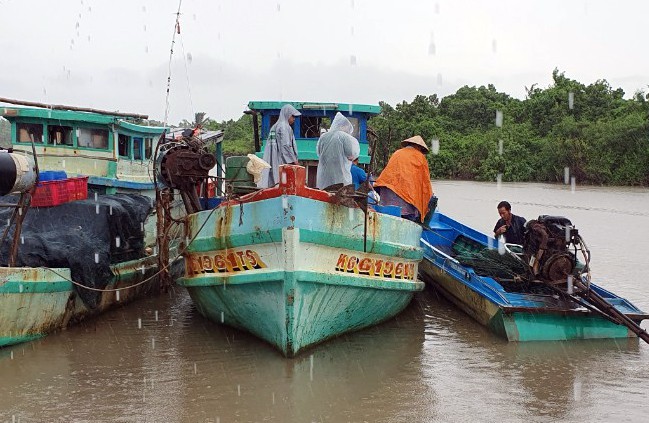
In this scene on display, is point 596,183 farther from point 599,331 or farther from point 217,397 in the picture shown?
point 217,397

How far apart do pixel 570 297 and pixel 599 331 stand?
2.06ft

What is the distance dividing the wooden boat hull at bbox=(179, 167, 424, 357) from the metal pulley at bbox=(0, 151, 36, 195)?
5.76 feet

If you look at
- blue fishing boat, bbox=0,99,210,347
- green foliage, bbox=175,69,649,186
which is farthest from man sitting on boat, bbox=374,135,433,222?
green foliage, bbox=175,69,649,186

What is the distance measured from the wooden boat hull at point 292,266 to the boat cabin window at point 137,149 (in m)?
4.54

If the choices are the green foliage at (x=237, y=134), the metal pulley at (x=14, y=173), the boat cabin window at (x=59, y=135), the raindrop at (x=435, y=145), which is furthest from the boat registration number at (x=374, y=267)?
the green foliage at (x=237, y=134)

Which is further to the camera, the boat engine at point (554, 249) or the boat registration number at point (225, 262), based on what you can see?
the boat engine at point (554, 249)

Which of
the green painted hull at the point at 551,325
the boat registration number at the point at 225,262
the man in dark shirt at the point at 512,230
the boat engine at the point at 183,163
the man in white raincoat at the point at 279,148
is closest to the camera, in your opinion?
the boat registration number at the point at 225,262

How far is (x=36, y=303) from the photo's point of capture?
738 cm

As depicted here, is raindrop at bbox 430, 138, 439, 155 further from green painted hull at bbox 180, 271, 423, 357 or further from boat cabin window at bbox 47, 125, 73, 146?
green painted hull at bbox 180, 271, 423, 357

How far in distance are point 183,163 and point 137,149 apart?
4836mm

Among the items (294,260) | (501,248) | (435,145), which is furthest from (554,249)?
(435,145)

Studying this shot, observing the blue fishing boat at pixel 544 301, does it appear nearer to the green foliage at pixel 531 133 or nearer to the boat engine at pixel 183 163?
the boat engine at pixel 183 163

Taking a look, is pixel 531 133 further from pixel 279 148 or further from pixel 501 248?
pixel 279 148

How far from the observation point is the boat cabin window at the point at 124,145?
38.1 ft
